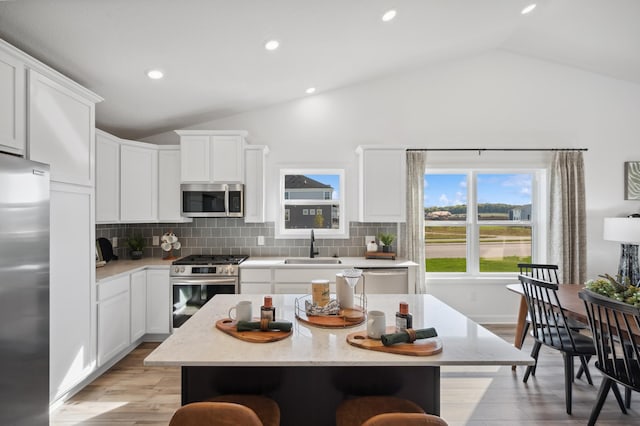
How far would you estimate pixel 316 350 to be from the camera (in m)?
1.35

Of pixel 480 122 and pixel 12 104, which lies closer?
pixel 12 104

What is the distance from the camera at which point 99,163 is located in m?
3.34

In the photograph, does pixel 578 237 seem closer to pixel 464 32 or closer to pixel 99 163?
pixel 464 32

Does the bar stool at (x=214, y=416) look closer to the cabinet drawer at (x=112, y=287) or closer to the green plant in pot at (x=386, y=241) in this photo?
the cabinet drawer at (x=112, y=287)

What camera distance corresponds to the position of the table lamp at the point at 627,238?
363 cm

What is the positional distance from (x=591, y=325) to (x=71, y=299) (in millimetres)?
3583

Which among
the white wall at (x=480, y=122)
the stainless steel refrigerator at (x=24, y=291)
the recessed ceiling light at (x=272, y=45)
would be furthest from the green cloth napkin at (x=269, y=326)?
the white wall at (x=480, y=122)

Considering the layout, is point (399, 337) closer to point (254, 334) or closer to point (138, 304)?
point (254, 334)

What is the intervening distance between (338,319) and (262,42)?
7.63ft

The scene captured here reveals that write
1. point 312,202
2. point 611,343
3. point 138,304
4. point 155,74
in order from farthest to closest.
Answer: point 312,202
point 138,304
point 155,74
point 611,343

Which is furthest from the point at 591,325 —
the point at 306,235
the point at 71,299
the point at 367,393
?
the point at 71,299

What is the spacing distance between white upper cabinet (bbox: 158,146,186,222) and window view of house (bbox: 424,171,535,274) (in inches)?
124

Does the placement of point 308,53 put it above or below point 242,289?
above

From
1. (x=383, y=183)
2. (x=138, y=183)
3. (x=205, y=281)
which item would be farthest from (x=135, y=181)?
(x=383, y=183)
